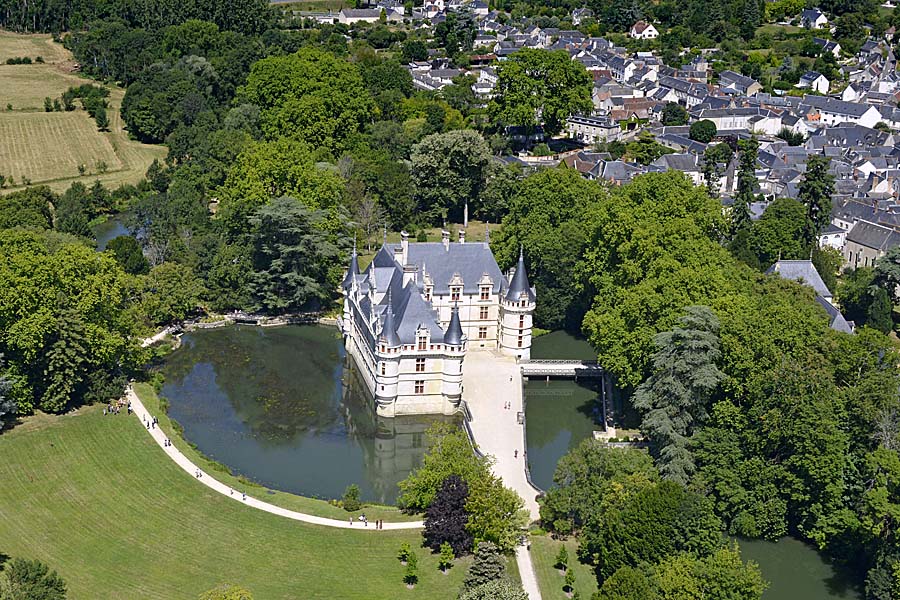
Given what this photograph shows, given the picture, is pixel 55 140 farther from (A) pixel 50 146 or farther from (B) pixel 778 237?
(B) pixel 778 237

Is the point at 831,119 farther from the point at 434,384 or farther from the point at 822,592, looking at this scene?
the point at 822,592

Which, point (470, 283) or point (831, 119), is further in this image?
point (831, 119)

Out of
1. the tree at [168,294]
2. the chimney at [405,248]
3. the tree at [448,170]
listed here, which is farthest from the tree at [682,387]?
the tree at [448,170]

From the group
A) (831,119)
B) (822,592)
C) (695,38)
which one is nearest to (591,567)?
(822,592)

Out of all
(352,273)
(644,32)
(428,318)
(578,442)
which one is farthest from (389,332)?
(644,32)

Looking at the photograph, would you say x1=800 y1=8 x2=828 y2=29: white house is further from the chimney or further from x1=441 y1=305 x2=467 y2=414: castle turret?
x1=441 y1=305 x2=467 y2=414: castle turret

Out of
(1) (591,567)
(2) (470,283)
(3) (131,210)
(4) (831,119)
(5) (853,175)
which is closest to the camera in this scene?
(1) (591,567)
